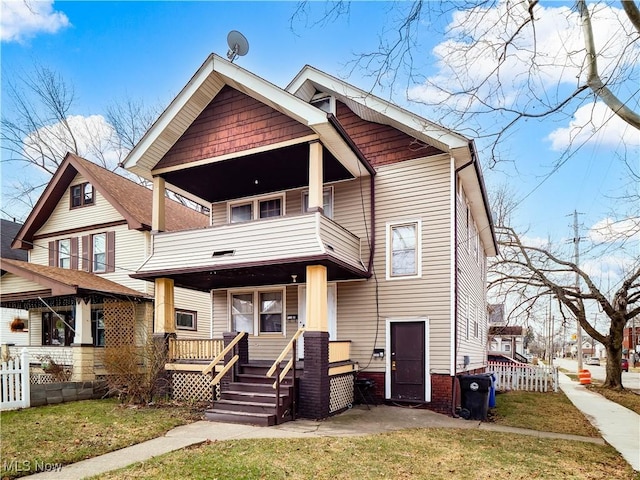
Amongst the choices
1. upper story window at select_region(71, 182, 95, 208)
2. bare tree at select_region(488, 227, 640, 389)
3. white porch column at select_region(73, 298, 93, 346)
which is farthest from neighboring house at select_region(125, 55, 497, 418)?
bare tree at select_region(488, 227, 640, 389)

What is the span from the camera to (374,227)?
1239cm

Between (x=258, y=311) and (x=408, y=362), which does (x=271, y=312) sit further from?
(x=408, y=362)

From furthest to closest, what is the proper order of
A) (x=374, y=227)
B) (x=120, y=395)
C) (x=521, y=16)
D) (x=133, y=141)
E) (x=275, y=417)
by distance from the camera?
1. (x=133, y=141)
2. (x=374, y=227)
3. (x=120, y=395)
4. (x=275, y=417)
5. (x=521, y=16)

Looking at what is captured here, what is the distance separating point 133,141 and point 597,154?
90.0 ft

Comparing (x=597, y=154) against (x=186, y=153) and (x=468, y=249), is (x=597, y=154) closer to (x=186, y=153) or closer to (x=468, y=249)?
(x=468, y=249)

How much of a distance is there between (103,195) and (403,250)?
1168 cm

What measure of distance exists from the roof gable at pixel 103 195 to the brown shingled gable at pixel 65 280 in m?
2.25

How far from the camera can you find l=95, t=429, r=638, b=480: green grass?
5.84 meters

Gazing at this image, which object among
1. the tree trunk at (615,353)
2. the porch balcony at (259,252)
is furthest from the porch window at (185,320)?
the tree trunk at (615,353)

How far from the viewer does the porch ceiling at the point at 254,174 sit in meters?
11.4

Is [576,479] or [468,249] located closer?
[576,479]

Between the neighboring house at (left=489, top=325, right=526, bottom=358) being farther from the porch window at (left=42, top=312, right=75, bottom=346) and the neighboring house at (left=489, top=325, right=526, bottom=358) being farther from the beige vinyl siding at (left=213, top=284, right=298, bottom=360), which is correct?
the porch window at (left=42, top=312, right=75, bottom=346)

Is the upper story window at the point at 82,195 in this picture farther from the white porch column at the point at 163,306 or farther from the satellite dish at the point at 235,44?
the satellite dish at the point at 235,44

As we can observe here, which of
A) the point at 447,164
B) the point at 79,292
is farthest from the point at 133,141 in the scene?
the point at 447,164
